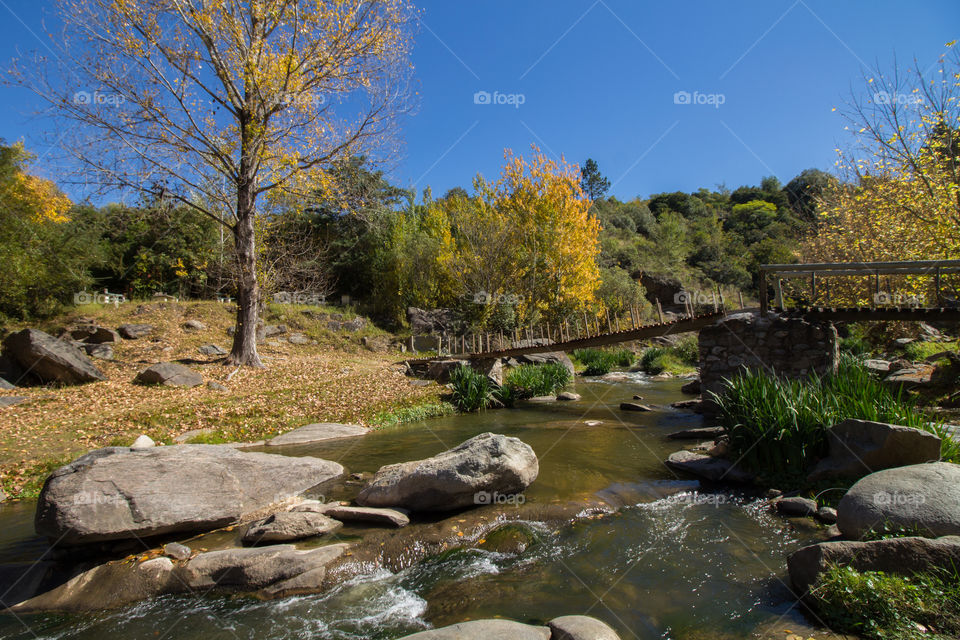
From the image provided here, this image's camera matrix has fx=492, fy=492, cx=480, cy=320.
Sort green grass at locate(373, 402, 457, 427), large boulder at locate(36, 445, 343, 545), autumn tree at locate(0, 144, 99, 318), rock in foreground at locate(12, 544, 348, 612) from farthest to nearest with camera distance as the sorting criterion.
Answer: autumn tree at locate(0, 144, 99, 318) → green grass at locate(373, 402, 457, 427) → large boulder at locate(36, 445, 343, 545) → rock in foreground at locate(12, 544, 348, 612)

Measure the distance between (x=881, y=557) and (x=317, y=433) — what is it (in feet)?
30.7

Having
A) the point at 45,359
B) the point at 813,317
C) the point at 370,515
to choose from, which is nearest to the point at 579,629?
the point at 370,515

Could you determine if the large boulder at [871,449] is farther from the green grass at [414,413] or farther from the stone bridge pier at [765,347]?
the green grass at [414,413]

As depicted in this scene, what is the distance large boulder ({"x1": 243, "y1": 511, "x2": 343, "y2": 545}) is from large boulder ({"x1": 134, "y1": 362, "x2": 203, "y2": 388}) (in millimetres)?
9055

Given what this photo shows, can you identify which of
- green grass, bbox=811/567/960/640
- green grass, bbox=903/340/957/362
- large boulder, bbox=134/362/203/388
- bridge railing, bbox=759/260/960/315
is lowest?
green grass, bbox=811/567/960/640

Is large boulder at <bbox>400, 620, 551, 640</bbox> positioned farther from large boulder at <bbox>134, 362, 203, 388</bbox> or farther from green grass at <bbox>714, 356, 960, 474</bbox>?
large boulder at <bbox>134, 362, 203, 388</bbox>

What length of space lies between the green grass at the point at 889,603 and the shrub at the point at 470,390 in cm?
1055

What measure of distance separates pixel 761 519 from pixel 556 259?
18.1 meters

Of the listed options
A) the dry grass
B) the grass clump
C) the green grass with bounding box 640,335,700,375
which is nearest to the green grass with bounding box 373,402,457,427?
the dry grass

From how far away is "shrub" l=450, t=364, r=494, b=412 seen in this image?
1375cm

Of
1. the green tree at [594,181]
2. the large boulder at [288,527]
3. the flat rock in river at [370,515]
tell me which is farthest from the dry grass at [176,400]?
the green tree at [594,181]

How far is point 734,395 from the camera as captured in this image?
782 cm

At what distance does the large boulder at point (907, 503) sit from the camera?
402 centimetres

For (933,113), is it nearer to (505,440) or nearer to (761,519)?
(761,519)
